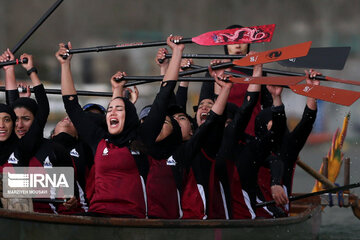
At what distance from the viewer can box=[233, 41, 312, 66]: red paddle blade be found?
6.20 meters

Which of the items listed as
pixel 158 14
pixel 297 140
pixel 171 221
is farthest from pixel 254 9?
pixel 171 221

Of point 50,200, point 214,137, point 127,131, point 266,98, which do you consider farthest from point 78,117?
point 266,98

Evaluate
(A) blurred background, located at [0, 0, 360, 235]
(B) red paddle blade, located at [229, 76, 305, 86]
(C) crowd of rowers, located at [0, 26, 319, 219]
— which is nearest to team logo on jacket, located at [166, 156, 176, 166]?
(C) crowd of rowers, located at [0, 26, 319, 219]

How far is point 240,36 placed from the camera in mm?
6566

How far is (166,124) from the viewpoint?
591 cm

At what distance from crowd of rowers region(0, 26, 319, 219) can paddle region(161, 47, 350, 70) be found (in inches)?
7.8

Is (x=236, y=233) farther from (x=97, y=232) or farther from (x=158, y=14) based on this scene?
(x=158, y=14)

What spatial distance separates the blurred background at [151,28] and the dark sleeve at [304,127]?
1388 centimetres

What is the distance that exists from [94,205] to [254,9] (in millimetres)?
20267

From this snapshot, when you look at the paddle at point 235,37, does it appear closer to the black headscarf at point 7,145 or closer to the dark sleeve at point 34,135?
the dark sleeve at point 34,135

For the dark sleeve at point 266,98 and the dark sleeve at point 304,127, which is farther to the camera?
the dark sleeve at point 266,98

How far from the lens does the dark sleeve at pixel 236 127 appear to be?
6.35 metres

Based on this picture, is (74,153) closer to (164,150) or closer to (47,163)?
(47,163)

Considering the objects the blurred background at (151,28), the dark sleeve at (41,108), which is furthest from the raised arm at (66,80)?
the blurred background at (151,28)
